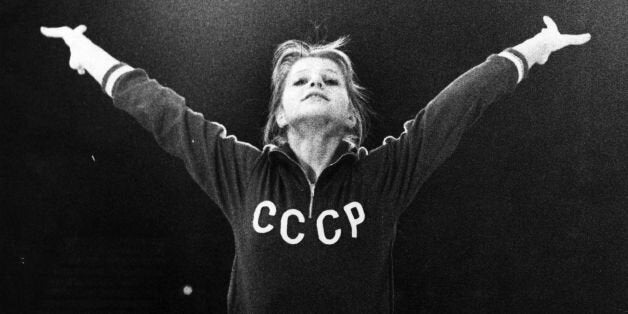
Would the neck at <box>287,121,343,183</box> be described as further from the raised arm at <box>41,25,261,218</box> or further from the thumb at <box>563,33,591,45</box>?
the thumb at <box>563,33,591,45</box>

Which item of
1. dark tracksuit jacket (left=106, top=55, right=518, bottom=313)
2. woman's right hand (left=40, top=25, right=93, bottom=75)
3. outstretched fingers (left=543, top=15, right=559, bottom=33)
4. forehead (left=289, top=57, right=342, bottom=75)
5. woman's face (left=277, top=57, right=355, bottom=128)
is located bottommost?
dark tracksuit jacket (left=106, top=55, right=518, bottom=313)

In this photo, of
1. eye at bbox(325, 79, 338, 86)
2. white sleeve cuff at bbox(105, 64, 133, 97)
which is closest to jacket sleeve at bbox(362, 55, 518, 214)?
eye at bbox(325, 79, 338, 86)

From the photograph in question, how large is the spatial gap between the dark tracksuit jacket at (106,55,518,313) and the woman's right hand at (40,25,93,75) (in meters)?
0.09

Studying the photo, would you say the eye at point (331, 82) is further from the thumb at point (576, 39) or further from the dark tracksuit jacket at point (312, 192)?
the thumb at point (576, 39)

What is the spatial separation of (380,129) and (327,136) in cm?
11

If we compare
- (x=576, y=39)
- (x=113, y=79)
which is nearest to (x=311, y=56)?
(x=113, y=79)

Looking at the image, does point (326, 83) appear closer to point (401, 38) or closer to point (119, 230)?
point (401, 38)

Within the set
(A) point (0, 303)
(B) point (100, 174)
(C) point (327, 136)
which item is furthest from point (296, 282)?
(A) point (0, 303)

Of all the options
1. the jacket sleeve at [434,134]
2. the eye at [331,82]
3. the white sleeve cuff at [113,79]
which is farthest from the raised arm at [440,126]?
the white sleeve cuff at [113,79]

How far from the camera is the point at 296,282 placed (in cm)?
75

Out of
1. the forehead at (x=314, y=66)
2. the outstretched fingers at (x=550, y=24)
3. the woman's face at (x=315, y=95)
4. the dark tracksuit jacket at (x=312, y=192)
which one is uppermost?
the outstretched fingers at (x=550, y=24)

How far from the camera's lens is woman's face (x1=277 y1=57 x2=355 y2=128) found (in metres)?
0.82

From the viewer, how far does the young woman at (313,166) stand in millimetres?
751

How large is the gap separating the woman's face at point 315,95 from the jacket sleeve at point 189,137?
89mm
